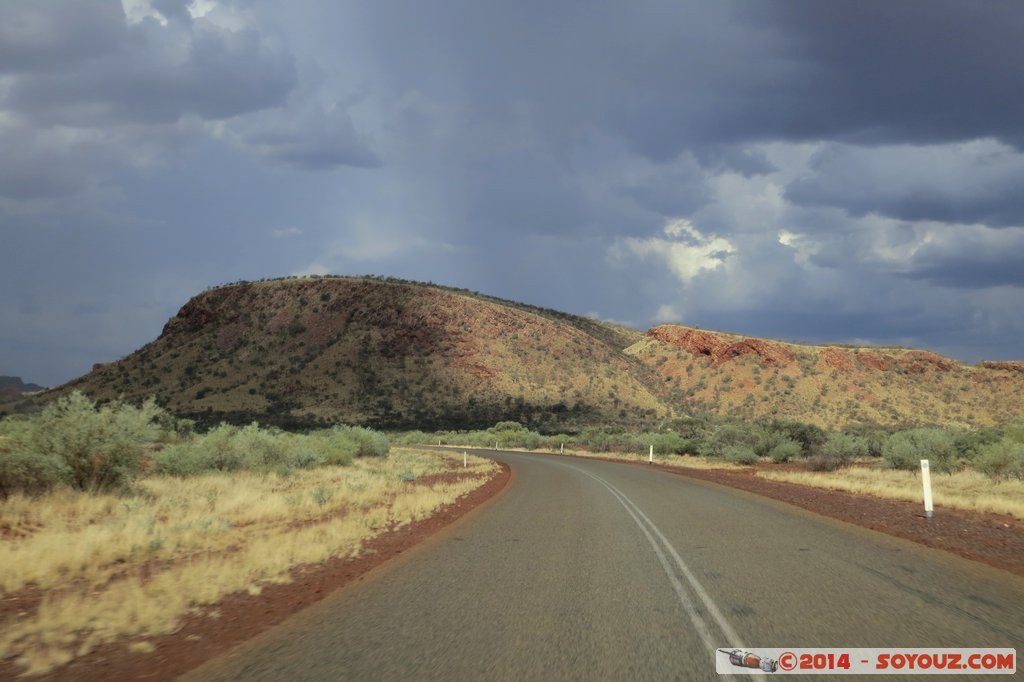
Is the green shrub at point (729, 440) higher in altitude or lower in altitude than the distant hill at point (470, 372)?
lower

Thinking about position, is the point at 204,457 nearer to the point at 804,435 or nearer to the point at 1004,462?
the point at 1004,462

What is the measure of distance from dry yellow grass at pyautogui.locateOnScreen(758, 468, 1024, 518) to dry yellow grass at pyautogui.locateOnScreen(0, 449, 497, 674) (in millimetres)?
12127

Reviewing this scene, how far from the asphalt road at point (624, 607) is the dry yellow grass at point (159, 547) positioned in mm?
1415

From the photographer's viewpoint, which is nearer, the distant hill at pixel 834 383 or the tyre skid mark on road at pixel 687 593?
the tyre skid mark on road at pixel 687 593

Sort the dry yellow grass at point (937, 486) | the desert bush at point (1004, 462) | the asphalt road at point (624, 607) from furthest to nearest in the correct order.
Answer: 1. the desert bush at point (1004, 462)
2. the dry yellow grass at point (937, 486)
3. the asphalt road at point (624, 607)

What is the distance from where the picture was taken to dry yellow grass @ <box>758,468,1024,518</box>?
15.7 meters

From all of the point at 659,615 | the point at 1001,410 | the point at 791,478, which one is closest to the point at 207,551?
the point at 659,615

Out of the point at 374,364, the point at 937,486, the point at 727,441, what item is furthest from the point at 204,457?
the point at 374,364

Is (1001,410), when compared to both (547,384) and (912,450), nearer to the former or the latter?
(547,384)

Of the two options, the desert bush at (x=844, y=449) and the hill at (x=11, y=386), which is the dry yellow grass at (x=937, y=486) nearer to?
the desert bush at (x=844, y=449)

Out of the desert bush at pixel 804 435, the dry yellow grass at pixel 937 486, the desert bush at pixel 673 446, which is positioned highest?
the desert bush at pixel 804 435

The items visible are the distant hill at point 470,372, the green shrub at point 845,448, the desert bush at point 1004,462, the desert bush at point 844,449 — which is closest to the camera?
the desert bush at point 1004,462

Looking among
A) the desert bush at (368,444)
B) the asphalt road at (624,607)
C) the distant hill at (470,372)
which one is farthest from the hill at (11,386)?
the asphalt road at (624,607)

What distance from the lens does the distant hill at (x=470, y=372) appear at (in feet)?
241
